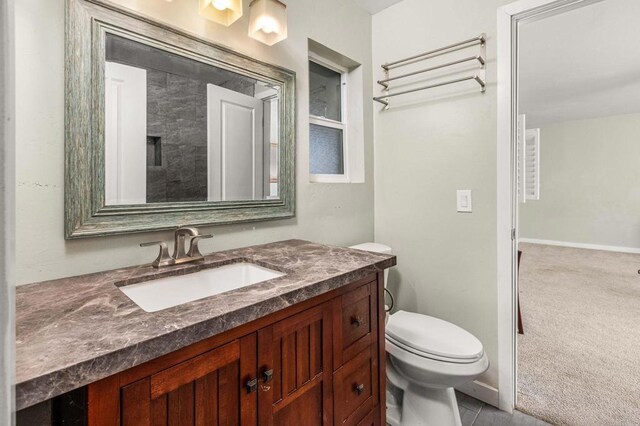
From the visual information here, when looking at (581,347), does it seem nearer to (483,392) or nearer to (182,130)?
(483,392)

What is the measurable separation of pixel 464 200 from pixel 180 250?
1521 millimetres

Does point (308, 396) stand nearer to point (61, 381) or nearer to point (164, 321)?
point (164, 321)

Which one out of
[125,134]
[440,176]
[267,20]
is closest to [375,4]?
[267,20]

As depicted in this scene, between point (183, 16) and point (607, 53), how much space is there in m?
3.61

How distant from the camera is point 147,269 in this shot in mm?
1072

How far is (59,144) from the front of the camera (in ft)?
→ 3.16

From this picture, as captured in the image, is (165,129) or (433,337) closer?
(165,129)

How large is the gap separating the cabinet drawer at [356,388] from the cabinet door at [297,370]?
0.05 meters

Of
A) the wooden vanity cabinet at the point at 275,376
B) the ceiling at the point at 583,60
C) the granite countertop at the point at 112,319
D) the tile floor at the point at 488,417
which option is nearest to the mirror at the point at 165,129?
the granite countertop at the point at 112,319

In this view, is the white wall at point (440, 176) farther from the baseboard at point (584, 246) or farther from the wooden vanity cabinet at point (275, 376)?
the baseboard at point (584, 246)

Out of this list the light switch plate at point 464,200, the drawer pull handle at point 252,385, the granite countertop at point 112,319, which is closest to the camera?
the granite countertop at point 112,319

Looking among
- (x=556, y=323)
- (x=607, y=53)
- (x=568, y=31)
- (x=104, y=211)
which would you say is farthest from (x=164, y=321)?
(x=607, y=53)

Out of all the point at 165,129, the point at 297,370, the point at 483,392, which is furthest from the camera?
the point at 483,392

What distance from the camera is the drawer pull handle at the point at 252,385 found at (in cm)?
78
